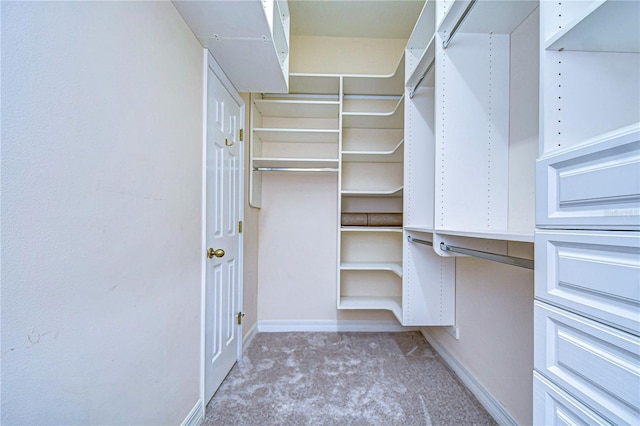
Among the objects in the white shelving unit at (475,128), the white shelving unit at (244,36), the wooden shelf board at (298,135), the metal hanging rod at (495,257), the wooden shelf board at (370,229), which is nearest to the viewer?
the metal hanging rod at (495,257)

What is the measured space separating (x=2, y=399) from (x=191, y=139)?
1157 mm

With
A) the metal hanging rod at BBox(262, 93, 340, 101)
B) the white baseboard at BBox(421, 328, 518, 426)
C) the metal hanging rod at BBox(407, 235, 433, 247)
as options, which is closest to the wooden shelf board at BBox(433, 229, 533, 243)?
the metal hanging rod at BBox(407, 235, 433, 247)

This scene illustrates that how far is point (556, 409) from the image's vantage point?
718 mm

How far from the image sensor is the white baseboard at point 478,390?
4.92 feet

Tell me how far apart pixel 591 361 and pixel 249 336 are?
240 centimetres

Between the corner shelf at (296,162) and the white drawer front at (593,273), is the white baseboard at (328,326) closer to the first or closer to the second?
the corner shelf at (296,162)

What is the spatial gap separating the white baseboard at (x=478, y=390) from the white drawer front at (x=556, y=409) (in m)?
0.93

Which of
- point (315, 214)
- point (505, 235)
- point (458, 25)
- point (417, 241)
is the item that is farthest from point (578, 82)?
point (315, 214)

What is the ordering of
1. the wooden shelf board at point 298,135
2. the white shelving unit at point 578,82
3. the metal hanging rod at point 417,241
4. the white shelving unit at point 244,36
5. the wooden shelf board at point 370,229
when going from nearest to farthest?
the white shelving unit at point 578,82 < the white shelving unit at point 244,36 < the metal hanging rod at point 417,241 < the wooden shelf board at point 370,229 < the wooden shelf board at point 298,135

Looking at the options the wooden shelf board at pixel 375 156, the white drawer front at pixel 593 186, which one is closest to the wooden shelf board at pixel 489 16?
the wooden shelf board at pixel 375 156

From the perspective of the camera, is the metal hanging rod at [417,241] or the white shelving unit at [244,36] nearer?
the white shelving unit at [244,36]

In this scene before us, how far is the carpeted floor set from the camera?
1.59 metres

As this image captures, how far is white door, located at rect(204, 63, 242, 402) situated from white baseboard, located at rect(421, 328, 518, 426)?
5.44ft

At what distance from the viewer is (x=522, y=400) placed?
4.51 ft
